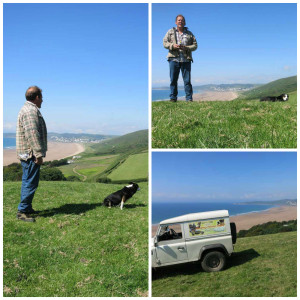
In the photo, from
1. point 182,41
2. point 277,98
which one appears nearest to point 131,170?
point 277,98

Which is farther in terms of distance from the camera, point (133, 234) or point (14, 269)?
point (133, 234)

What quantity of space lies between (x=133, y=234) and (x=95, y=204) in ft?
7.61

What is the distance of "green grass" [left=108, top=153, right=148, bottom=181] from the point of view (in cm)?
1738

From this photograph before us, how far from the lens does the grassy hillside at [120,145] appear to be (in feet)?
58.9

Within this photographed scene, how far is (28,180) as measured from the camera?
17.9 ft

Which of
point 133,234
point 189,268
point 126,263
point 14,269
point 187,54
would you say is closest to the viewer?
point 14,269

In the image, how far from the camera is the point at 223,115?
5.85 metres

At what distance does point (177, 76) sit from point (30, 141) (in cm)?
387

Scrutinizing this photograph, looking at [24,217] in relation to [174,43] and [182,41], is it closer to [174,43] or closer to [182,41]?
[174,43]

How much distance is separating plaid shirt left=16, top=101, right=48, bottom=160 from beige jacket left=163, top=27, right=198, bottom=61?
3.54 metres

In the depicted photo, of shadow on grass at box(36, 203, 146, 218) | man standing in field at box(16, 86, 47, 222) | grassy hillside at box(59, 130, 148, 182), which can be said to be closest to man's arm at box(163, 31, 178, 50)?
man standing in field at box(16, 86, 47, 222)

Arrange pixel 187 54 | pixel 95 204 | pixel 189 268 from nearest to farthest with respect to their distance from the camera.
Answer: pixel 189 268 < pixel 187 54 < pixel 95 204

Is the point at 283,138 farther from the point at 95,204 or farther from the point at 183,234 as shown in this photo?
the point at 95,204

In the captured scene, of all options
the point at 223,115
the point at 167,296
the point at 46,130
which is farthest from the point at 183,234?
the point at 46,130
